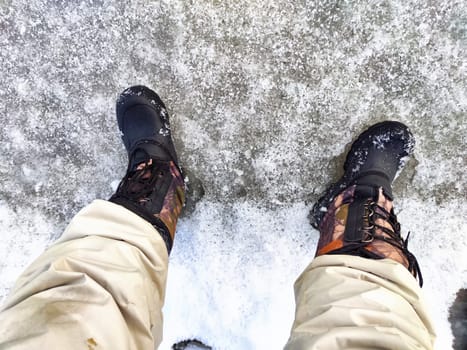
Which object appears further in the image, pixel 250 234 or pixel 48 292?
pixel 250 234

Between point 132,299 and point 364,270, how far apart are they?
0.60 metres

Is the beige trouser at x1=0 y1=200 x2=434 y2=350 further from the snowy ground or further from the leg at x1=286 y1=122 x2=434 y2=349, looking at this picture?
the snowy ground

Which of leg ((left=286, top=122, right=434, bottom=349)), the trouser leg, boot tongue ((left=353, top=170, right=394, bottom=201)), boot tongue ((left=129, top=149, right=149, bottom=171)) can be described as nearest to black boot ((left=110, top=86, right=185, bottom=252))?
boot tongue ((left=129, top=149, right=149, bottom=171))

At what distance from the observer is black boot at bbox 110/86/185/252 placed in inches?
50.6

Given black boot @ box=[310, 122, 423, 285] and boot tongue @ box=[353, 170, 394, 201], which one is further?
boot tongue @ box=[353, 170, 394, 201]

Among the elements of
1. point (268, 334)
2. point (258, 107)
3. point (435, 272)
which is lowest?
point (268, 334)

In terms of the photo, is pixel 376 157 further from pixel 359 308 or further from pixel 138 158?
pixel 138 158

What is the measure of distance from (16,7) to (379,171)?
57.6 inches

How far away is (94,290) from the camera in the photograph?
0.87 m

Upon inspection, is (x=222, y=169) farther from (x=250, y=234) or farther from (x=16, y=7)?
(x=16, y=7)

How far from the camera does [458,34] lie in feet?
4.41

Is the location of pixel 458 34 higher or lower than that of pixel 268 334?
higher

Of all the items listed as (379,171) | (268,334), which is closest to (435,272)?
(379,171)

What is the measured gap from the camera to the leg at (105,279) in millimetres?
796
